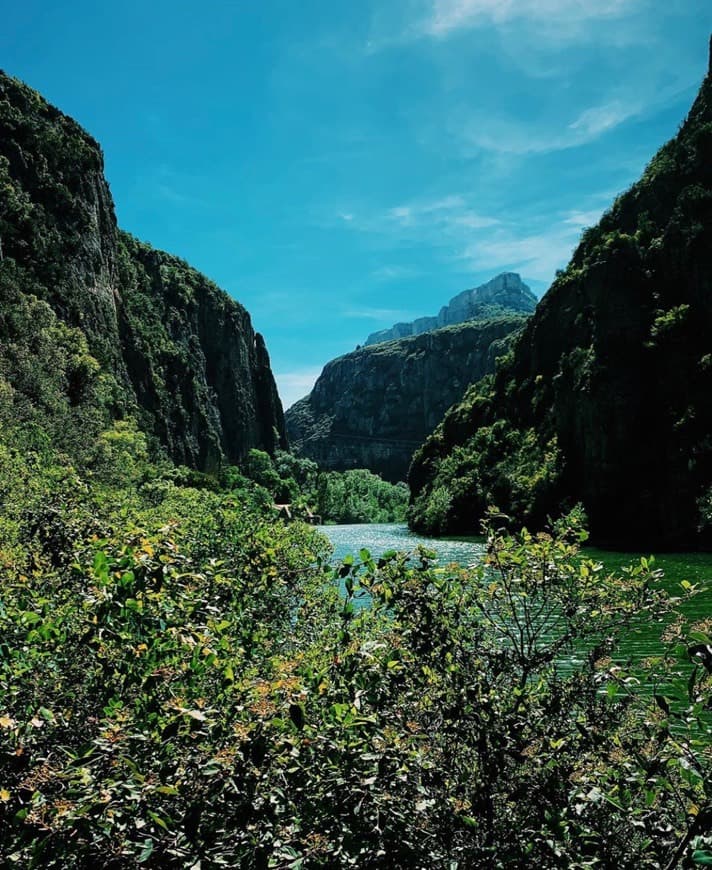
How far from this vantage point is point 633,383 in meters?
65.4

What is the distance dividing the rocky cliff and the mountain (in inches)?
1806

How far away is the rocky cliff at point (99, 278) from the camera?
58312 mm

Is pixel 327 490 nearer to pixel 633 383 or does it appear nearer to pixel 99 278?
pixel 99 278

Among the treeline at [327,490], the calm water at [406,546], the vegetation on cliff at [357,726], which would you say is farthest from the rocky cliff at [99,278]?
the vegetation on cliff at [357,726]

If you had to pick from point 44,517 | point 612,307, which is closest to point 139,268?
point 612,307

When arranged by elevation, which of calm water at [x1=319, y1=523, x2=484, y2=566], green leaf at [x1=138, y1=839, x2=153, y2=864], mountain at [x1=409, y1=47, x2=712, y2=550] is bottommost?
calm water at [x1=319, y1=523, x2=484, y2=566]

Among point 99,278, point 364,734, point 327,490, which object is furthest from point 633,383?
point 327,490

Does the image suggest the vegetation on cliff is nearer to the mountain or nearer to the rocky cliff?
the mountain

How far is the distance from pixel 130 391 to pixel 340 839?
79285mm

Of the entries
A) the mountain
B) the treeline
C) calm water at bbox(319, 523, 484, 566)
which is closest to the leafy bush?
calm water at bbox(319, 523, 484, 566)

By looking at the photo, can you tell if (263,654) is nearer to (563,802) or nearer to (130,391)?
(563,802)

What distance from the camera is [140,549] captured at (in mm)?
3021

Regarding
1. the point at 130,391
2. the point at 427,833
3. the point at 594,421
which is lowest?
the point at 427,833

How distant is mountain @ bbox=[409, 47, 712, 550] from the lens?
58.2 metres
